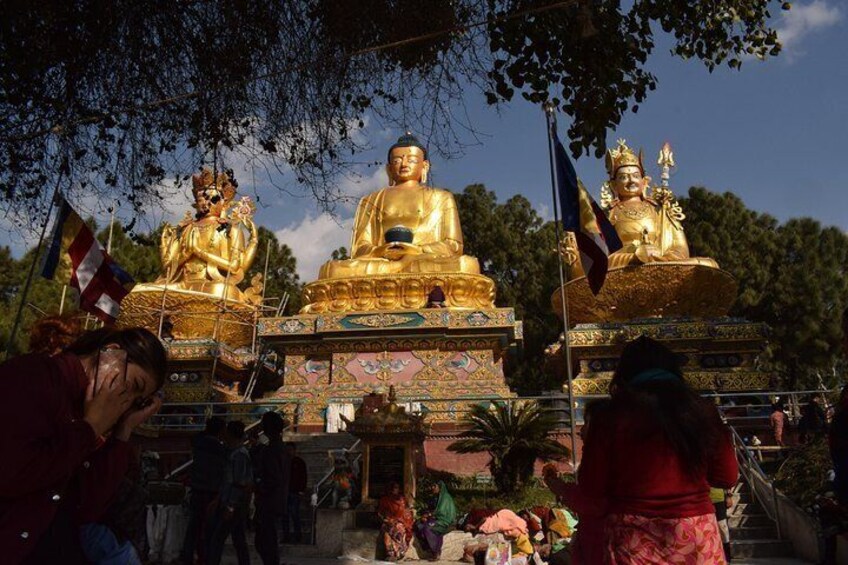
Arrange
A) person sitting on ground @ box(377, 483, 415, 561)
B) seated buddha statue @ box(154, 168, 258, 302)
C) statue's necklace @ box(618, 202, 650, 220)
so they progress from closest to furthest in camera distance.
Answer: person sitting on ground @ box(377, 483, 415, 561) → statue's necklace @ box(618, 202, 650, 220) → seated buddha statue @ box(154, 168, 258, 302)

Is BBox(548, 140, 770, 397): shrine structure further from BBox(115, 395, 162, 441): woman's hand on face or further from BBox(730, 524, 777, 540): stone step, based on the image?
BBox(115, 395, 162, 441): woman's hand on face

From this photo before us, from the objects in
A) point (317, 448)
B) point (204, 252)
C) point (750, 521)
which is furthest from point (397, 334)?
point (204, 252)

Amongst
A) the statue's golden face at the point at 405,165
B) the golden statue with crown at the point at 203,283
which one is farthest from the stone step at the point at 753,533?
the golden statue with crown at the point at 203,283

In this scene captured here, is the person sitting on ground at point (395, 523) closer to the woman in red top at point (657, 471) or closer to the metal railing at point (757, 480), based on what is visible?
the metal railing at point (757, 480)

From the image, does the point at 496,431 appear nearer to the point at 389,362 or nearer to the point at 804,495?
the point at 804,495

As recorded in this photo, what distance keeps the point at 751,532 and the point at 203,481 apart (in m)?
6.02

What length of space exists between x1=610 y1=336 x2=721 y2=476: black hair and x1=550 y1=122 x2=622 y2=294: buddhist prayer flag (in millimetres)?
4176

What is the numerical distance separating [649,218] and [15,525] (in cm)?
1789

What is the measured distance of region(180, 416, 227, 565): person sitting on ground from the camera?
19.1 ft

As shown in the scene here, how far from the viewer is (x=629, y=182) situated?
63.0 ft

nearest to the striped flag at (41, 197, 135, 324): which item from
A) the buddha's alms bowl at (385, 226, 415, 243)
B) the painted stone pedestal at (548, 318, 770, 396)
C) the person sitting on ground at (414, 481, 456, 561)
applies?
the person sitting on ground at (414, 481, 456, 561)

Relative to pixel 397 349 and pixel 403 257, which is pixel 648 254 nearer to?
pixel 403 257

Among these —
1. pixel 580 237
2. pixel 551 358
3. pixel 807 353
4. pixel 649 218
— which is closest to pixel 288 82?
pixel 580 237

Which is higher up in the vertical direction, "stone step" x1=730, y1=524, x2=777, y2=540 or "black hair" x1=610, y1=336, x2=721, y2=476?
"black hair" x1=610, y1=336, x2=721, y2=476
